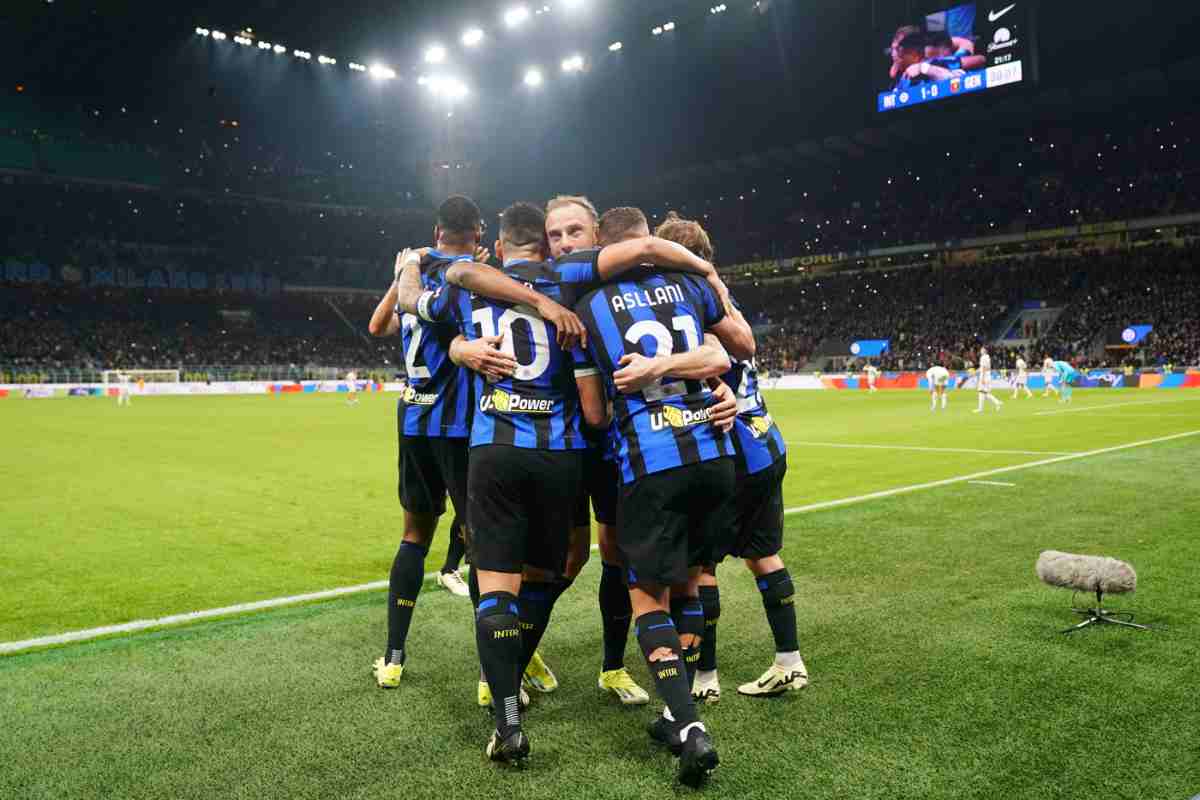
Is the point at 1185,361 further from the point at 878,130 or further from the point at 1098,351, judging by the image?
the point at 878,130

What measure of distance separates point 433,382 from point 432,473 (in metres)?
0.47

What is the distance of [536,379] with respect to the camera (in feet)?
11.6

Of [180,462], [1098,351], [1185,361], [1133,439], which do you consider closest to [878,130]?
[1098,351]

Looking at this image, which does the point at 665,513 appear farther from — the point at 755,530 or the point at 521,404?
the point at 755,530

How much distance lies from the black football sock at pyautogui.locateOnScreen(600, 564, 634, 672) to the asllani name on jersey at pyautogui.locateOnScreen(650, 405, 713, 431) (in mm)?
1003

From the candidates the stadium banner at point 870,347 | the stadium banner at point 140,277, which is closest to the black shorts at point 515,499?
the stadium banner at point 870,347

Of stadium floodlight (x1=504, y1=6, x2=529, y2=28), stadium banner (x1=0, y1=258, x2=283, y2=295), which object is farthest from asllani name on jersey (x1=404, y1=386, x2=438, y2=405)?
stadium banner (x1=0, y1=258, x2=283, y2=295)

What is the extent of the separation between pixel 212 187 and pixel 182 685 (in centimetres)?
6491

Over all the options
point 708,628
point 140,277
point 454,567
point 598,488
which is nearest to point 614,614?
point 708,628

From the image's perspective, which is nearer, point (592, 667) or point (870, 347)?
point (592, 667)

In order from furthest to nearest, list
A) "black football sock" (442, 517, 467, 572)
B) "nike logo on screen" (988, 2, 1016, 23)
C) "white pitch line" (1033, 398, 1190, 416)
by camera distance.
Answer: "nike logo on screen" (988, 2, 1016, 23) → "white pitch line" (1033, 398, 1190, 416) → "black football sock" (442, 517, 467, 572)

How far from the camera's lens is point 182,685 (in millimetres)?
4219

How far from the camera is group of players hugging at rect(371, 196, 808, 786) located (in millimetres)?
3365

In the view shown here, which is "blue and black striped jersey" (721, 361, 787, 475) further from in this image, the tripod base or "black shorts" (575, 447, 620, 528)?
the tripod base
